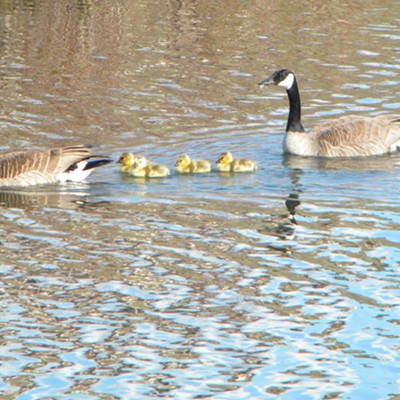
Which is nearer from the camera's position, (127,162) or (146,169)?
(146,169)

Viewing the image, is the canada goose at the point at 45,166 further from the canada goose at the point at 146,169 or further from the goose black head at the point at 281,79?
Answer: the goose black head at the point at 281,79

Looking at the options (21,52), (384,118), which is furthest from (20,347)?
(21,52)

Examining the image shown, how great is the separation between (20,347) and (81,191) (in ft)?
17.0

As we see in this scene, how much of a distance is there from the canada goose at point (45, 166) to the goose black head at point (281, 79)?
335 centimetres

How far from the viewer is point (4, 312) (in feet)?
29.8

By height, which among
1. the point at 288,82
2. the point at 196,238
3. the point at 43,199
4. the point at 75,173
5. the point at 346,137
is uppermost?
the point at 288,82

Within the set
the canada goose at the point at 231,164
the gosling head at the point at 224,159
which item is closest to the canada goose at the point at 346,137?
the canada goose at the point at 231,164

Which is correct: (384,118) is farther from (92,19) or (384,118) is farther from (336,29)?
(92,19)

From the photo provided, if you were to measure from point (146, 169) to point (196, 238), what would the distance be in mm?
2705

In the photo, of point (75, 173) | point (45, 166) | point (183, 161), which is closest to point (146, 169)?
point (183, 161)

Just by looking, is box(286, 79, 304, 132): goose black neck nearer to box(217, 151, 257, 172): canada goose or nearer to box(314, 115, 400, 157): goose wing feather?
box(314, 115, 400, 157): goose wing feather

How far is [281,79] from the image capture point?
635 inches

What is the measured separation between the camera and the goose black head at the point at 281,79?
16062 millimetres

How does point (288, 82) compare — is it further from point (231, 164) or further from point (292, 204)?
point (292, 204)
